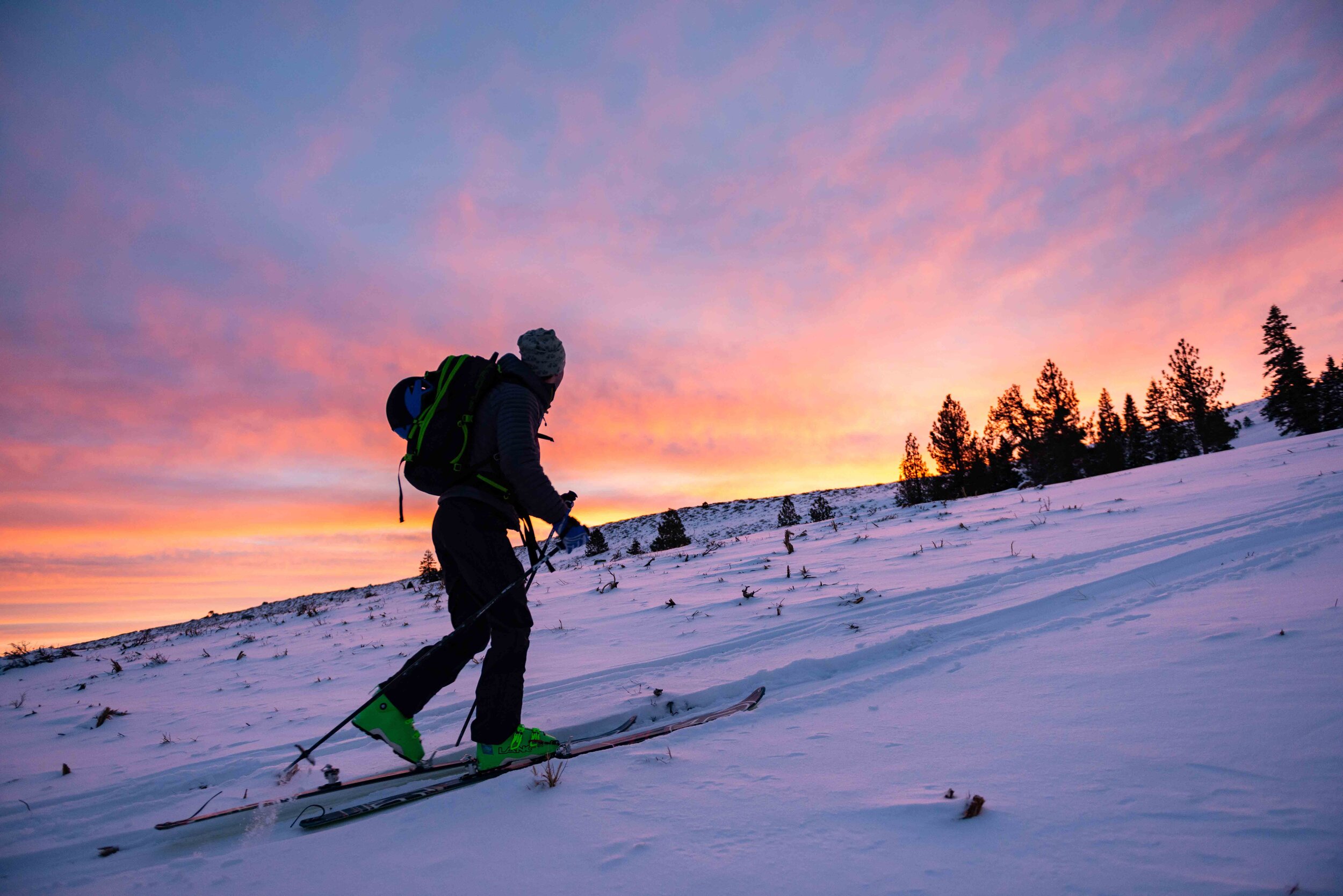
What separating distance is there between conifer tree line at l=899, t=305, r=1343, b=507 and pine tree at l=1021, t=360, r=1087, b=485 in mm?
59

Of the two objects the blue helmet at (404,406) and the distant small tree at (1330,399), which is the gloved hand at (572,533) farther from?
the distant small tree at (1330,399)

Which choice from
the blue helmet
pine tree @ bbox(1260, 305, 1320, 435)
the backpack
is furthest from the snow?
pine tree @ bbox(1260, 305, 1320, 435)

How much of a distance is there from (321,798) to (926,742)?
3.09 metres

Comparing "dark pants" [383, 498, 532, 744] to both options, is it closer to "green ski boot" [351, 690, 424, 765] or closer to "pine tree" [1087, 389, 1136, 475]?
"green ski boot" [351, 690, 424, 765]

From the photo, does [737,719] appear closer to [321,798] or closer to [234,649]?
[321,798]

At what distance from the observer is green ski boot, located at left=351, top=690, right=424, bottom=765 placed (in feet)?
10.0

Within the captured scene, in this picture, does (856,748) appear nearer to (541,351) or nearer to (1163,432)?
(541,351)

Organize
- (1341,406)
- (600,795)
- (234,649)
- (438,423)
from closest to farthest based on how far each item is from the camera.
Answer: (600,795) → (438,423) → (234,649) → (1341,406)

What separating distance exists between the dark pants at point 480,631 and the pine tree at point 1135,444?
→ 53.6m

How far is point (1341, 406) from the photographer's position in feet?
120

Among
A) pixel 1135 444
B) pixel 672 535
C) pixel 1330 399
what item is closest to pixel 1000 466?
pixel 1135 444

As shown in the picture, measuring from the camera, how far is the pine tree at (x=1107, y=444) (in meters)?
41.9

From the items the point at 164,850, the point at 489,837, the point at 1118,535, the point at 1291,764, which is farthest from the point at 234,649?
the point at 1118,535

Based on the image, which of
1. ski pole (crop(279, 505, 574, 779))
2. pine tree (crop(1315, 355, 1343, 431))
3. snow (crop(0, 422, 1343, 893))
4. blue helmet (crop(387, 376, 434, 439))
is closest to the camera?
snow (crop(0, 422, 1343, 893))
